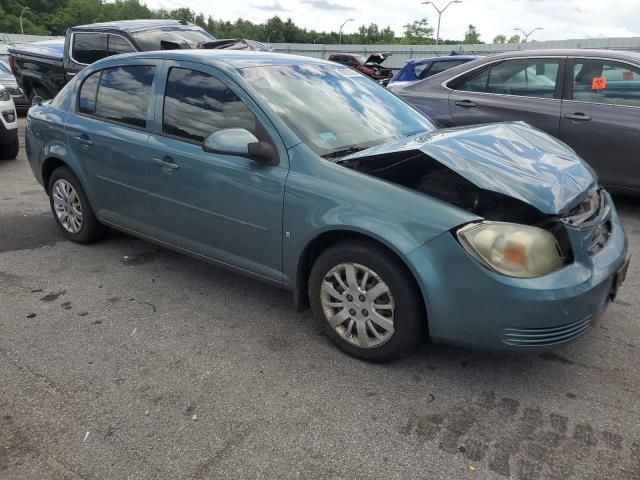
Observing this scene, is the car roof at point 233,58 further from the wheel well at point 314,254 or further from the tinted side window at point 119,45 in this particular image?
the tinted side window at point 119,45

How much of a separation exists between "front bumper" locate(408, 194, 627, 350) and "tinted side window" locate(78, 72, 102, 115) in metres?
3.05

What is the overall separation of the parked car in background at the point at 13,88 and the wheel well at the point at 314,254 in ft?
34.6

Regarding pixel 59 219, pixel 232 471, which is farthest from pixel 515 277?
pixel 59 219

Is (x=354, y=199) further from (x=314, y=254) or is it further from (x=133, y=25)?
(x=133, y=25)

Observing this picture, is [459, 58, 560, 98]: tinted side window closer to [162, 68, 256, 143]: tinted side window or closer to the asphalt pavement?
the asphalt pavement

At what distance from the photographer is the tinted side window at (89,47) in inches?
368

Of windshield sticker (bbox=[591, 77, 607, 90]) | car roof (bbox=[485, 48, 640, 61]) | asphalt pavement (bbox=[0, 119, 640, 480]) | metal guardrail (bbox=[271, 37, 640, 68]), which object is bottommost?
asphalt pavement (bbox=[0, 119, 640, 480])

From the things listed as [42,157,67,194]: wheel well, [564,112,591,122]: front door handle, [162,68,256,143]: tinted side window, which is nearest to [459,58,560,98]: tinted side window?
[564,112,591,122]: front door handle

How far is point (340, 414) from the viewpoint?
8.38 ft

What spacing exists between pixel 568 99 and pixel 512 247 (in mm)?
3712

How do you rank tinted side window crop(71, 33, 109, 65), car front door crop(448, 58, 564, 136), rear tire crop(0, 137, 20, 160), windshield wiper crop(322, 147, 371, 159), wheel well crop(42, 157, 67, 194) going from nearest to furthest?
windshield wiper crop(322, 147, 371, 159) < wheel well crop(42, 157, 67, 194) < car front door crop(448, 58, 564, 136) < rear tire crop(0, 137, 20, 160) < tinted side window crop(71, 33, 109, 65)

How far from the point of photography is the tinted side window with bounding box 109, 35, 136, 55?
354 inches

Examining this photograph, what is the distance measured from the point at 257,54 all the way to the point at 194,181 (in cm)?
107

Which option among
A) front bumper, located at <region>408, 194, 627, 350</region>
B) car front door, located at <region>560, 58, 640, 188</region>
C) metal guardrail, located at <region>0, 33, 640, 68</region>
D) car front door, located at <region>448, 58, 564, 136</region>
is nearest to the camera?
front bumper, located at <region>408, 194, 627, 350</region>
